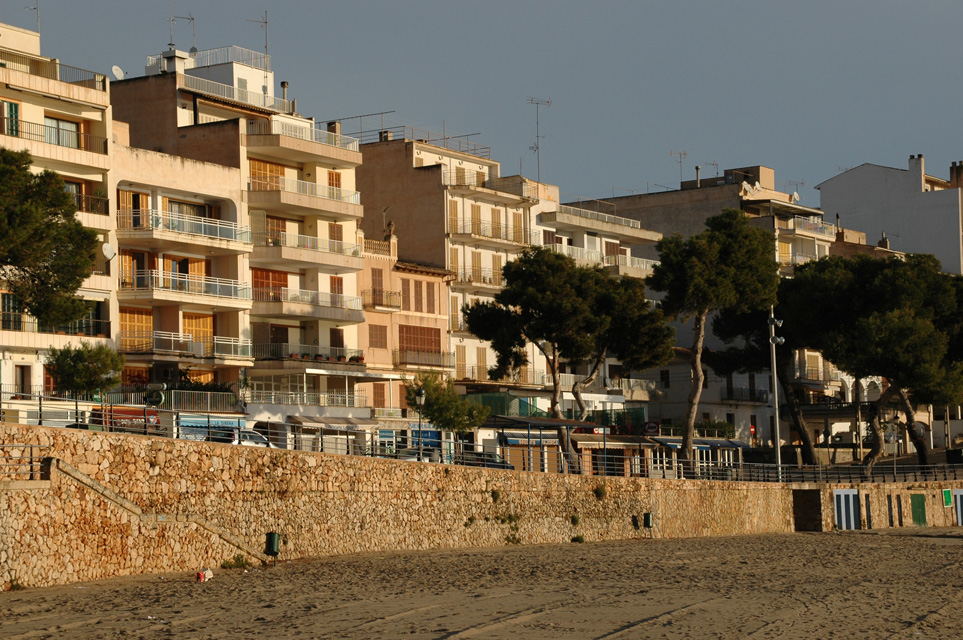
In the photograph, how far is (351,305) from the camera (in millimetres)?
60344

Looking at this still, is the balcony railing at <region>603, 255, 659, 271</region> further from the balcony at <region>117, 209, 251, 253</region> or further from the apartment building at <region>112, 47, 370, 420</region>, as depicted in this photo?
the balcony at <region>117, 209, 251, 253</region>

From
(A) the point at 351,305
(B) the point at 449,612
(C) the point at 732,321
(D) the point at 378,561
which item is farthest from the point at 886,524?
(B) the point at 449,612

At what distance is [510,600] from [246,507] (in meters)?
7.91

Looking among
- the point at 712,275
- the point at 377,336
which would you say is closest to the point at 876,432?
the point at 712,275

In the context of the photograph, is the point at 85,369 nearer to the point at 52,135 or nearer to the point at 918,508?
the point at 52,135

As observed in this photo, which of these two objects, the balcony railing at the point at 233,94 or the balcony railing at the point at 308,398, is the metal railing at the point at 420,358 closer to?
the balcony railing at the point at 308,398

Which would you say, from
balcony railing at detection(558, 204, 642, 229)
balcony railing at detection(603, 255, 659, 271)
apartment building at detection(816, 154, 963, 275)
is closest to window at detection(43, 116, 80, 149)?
balcony railing at detection(558, 204, 642, 229)

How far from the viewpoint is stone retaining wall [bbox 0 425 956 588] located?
1079 inches

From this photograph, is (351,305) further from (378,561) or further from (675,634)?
(675,634)

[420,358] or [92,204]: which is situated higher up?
[92,204]

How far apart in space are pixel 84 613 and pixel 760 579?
16.3 meters

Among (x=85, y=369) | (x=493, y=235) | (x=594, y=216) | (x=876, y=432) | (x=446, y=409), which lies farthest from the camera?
(x=594, y=216)

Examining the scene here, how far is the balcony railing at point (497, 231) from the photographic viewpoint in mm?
69188

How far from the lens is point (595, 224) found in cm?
7706
